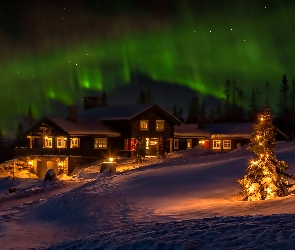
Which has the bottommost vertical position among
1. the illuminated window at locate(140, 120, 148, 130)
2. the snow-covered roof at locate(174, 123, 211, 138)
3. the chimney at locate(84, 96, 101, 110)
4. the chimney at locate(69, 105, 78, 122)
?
the snow-covered roof at locate(174, 123, 211, 138)

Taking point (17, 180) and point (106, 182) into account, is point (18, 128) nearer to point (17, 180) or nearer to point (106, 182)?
point (17, 180)

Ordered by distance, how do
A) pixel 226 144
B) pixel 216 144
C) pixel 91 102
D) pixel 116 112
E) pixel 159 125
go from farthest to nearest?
pixel 91 102
pixel 216 144
pixel 226 144
pixel 116 112
pixel 159 125

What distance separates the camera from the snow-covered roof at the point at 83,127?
53656 mm

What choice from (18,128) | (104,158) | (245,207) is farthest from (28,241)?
(18,128)

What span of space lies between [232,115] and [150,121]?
48057mm

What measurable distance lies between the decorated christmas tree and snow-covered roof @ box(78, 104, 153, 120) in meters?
33.9

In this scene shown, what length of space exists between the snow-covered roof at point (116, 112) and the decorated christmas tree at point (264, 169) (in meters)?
33.9

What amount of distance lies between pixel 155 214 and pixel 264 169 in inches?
239

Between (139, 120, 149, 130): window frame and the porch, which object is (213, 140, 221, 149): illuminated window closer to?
(139, 120, 149, 130): window frame

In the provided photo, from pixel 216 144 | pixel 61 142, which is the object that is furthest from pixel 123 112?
pixel 216 144

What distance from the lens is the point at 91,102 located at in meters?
70.0

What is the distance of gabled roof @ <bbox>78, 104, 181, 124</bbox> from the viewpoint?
5753cm

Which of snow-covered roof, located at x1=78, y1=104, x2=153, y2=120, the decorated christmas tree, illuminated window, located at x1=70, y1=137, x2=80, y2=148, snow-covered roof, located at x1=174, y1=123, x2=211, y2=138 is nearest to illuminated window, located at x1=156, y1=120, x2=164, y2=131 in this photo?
snow-covered roof, located at x1=78, y1=104, x2=153, y2=120

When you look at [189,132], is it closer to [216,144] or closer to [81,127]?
[216,144]
